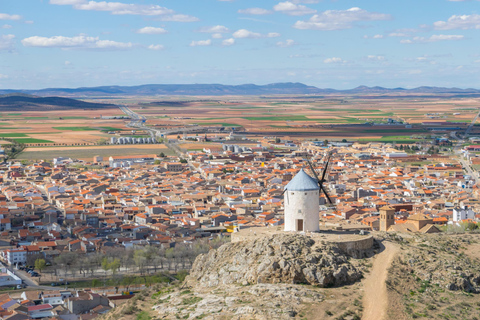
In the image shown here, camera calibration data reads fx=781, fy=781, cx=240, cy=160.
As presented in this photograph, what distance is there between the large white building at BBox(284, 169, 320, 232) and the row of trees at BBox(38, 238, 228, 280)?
18.5m

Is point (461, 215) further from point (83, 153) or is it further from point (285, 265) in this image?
point (83, 153)

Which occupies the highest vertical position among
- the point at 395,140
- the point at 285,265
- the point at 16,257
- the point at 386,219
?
the point at 285,265

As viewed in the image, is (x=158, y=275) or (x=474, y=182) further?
(x=474, y=182)

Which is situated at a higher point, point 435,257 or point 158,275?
point 435,257

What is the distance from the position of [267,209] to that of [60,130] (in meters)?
120

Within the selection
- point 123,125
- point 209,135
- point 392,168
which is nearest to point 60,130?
point 123,125

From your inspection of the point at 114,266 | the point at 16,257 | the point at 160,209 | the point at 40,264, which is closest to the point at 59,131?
the point at 160,209

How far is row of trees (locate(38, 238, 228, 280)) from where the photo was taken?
4584 cm

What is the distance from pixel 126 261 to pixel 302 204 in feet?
72.0

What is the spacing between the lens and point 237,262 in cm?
2595

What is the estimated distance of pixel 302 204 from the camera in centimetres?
2742

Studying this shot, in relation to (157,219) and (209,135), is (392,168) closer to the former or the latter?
(157,219)

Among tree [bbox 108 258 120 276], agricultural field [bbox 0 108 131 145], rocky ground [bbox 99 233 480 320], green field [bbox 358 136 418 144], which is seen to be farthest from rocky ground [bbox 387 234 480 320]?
agricultural field [bbox 0 108 131 145]

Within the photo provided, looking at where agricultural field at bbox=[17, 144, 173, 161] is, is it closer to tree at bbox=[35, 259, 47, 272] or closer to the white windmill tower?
tree at bbox=[35, 259, 47, 272]
